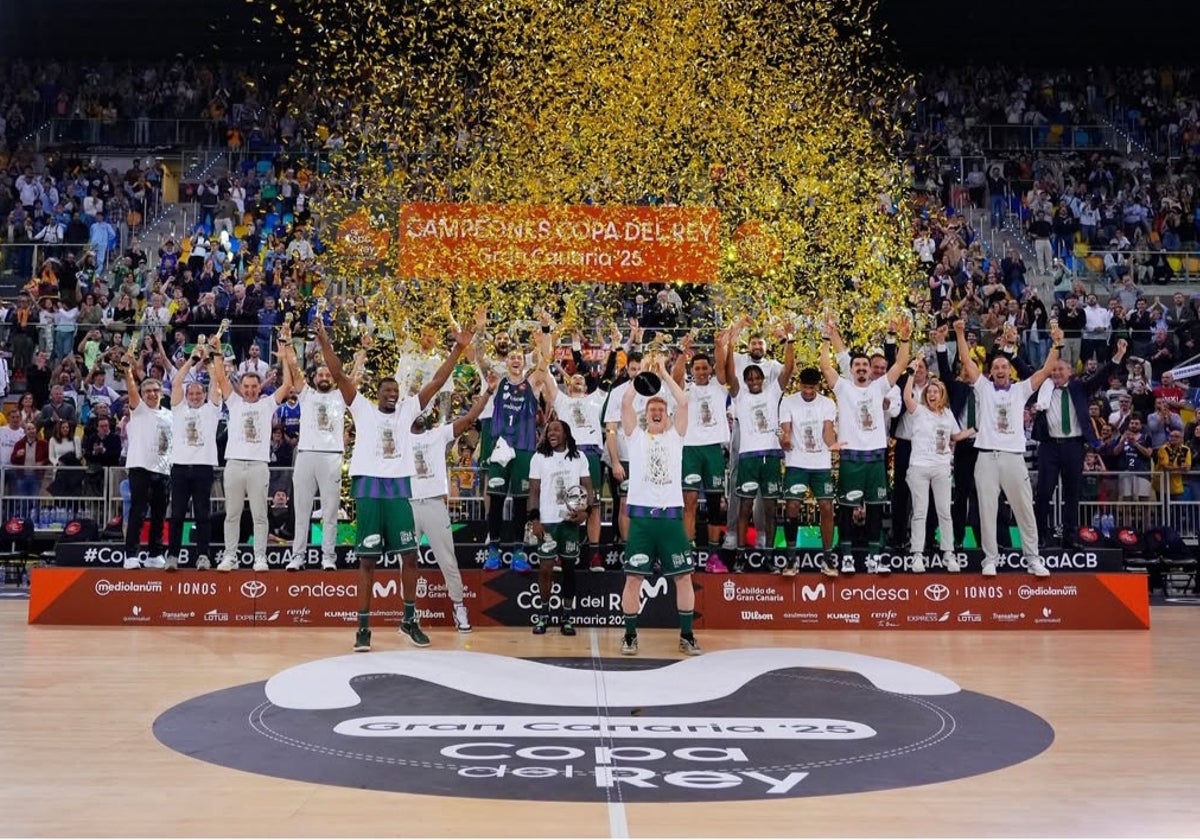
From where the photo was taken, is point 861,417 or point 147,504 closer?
point 861,417

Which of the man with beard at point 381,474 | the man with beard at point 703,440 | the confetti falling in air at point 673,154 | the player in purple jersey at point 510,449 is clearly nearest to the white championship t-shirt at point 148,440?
the man with beard at point 381,474

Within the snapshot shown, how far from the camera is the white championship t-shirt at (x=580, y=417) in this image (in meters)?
11.9

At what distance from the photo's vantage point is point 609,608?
39.1 feet

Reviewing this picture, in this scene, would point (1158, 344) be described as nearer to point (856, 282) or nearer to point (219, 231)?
point (856, 282)

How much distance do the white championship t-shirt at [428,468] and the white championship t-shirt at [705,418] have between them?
2557 millimetres

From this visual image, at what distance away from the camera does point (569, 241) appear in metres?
20.0

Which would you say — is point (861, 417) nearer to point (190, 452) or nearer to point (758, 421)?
point (758, 421)

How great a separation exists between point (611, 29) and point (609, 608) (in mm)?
11422

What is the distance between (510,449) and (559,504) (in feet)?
3.57

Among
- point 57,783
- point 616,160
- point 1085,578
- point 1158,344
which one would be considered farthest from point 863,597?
point 616,160

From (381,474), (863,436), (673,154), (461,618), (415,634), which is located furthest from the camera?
(673,154)

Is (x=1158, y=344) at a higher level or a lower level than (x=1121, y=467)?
higher

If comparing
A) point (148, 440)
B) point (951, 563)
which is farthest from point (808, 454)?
point (148, 440)

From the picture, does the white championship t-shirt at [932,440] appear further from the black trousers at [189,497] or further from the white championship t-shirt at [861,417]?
the black trousers at [189,497]
